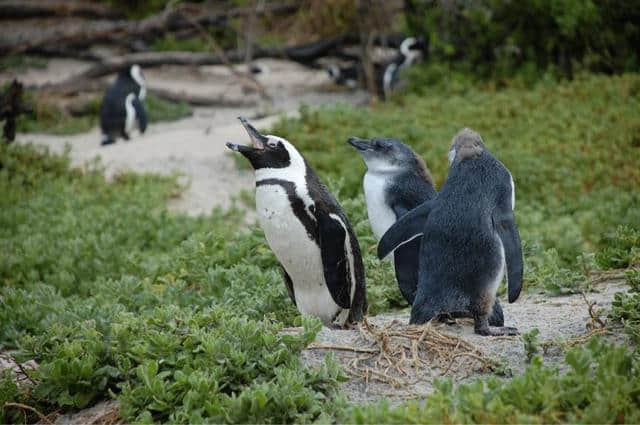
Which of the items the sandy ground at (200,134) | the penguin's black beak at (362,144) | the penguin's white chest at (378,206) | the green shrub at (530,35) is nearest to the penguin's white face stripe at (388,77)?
the sandy ground at (200,134)

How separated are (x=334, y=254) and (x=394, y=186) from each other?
2.14 feet

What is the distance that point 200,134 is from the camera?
1068cm

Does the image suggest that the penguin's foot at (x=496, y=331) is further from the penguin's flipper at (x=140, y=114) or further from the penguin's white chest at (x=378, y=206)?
the penguin's flipper at (x=140, y=114)

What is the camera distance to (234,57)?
13.4 m

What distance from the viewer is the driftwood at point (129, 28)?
40.3ft

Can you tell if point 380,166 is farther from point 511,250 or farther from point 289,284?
point 511,250

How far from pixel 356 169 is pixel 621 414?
233 inches

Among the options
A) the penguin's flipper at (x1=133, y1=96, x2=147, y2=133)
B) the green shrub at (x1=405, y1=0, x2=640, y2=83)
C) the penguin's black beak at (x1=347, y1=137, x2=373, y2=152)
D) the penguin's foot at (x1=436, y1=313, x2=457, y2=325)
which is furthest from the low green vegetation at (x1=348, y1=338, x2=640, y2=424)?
the penguin's flipper at (x1=133, y1=96, x2=147, y2=133)

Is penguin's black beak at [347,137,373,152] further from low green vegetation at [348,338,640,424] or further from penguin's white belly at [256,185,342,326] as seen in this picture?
low green vegetation at [348,338,640,424]

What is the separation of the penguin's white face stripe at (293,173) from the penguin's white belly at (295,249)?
69 millimetres

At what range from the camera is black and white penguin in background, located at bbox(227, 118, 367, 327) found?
4.10m

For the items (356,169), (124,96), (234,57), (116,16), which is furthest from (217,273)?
(116,16)

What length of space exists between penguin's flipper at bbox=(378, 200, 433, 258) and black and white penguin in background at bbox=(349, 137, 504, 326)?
423mm

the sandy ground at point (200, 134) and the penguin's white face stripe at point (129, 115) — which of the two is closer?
the sandy ground at point (200, 134)
